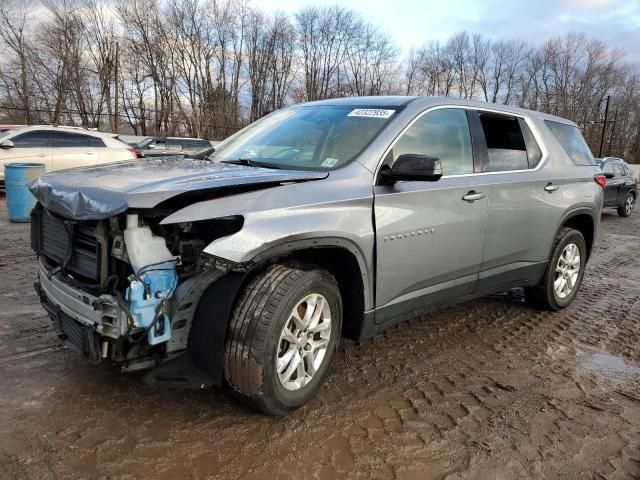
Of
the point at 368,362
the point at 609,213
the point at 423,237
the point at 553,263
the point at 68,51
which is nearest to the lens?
the point at 423,237

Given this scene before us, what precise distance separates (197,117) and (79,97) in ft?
29.8

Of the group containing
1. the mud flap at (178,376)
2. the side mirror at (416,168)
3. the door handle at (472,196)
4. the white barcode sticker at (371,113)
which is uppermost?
the white barcode sticker at (371,113)

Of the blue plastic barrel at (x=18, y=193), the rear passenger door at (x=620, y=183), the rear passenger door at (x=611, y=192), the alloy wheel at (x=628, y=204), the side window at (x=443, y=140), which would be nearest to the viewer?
the side window at (x=443, y=140)

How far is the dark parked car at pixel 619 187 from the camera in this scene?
13.8 metres

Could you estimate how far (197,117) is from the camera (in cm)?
4297

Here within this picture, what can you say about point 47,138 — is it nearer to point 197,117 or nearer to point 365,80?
point 197,117

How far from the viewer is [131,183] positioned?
251 cm

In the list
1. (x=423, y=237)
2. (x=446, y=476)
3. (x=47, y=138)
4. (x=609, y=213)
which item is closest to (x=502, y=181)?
(x=423, y=237)

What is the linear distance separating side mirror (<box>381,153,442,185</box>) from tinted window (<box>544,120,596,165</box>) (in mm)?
2434

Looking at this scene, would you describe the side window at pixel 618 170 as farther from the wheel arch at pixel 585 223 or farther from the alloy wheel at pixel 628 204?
the wheel arch at pixel 585 223

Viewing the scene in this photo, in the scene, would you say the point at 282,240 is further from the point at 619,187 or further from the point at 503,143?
the point at 619,187

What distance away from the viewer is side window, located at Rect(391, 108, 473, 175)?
11.2 feet

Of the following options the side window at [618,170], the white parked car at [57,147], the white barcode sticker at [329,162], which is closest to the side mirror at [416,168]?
the white barcode sticker at [329,162]

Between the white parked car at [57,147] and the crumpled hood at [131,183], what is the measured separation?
9.80 m
